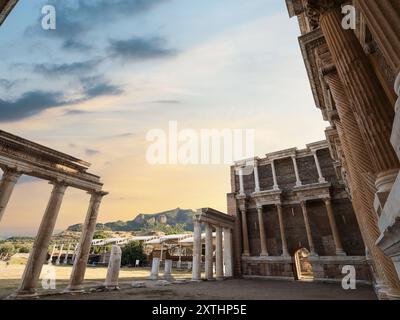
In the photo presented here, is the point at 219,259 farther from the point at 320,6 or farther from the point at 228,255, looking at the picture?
the point at 320,6

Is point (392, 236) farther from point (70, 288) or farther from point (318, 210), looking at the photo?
point (318, 210)

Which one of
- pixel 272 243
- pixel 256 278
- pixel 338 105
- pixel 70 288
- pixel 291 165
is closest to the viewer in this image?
pixel 338 105

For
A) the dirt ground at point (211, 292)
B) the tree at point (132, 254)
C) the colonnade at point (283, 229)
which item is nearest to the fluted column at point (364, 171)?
the dirt ground at point (211, 292)

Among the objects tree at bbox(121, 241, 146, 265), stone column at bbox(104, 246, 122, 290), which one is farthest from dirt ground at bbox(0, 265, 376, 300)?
tree at bbox(121, 241, 146, 265)

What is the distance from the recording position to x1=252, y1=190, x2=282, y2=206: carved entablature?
22.6 metres

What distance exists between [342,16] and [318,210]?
1943cm

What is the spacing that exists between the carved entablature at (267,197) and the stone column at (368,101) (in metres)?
19.0

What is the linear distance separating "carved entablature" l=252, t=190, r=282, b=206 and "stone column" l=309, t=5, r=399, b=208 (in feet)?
62.3

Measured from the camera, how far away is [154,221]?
133 m

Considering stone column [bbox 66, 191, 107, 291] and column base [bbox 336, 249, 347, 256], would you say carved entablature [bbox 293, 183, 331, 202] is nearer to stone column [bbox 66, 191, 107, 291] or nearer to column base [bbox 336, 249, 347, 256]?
column base [bbox 336, 249, 347, 256]

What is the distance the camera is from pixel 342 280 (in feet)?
55.4

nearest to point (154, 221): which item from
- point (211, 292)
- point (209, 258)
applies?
point (209, 258)
